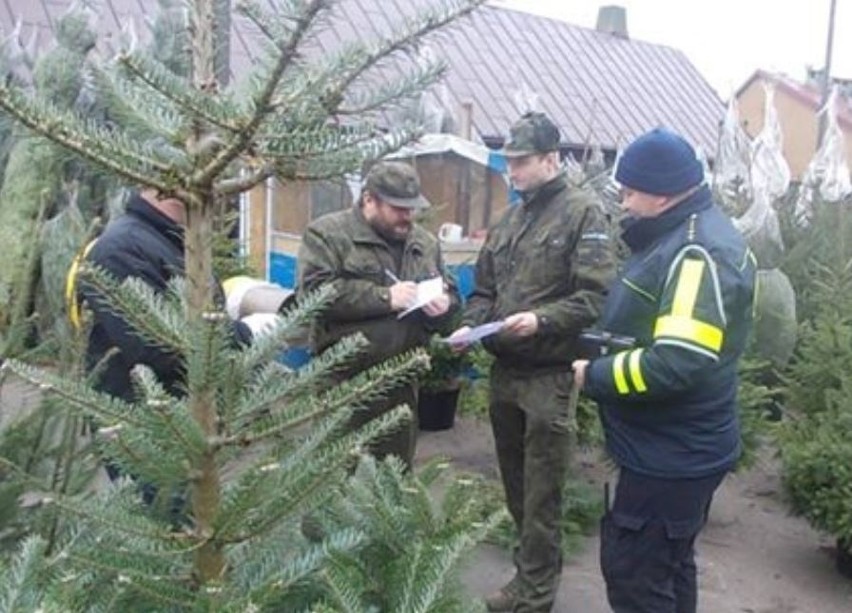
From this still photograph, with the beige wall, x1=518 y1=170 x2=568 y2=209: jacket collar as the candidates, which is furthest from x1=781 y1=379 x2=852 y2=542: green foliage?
the beige wall

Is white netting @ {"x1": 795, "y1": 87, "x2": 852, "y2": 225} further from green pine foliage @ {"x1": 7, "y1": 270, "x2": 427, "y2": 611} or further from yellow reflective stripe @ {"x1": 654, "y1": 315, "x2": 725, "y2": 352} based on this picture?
green pine foliage @ {"x1": 7, "y1": 270, "x2": 427, "y2": 611}

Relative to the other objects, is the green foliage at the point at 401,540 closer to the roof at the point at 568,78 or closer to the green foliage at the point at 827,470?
the green foliage at the point at 827,470

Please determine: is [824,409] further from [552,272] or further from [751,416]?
[552,272]

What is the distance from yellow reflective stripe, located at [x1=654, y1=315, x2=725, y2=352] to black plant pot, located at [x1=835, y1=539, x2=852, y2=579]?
98.2 inches

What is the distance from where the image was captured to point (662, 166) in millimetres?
3232

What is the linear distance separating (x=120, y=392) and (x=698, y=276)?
1813mm

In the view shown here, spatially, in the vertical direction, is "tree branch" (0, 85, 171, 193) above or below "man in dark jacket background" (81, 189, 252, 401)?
above

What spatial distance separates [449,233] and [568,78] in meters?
10.9

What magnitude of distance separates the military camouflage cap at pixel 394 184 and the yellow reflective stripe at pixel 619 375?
4.67 ft

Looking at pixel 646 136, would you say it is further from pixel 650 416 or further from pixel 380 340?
pixel 380 340

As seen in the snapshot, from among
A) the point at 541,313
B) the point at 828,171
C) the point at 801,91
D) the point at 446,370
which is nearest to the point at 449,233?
the point at 446,370

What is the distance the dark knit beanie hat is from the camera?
322 centimetres

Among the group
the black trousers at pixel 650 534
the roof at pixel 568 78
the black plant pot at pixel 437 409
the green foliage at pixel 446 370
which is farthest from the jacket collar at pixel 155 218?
the roof at pixel 568 78

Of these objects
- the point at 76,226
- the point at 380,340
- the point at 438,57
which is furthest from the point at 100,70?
the point at 76,226
